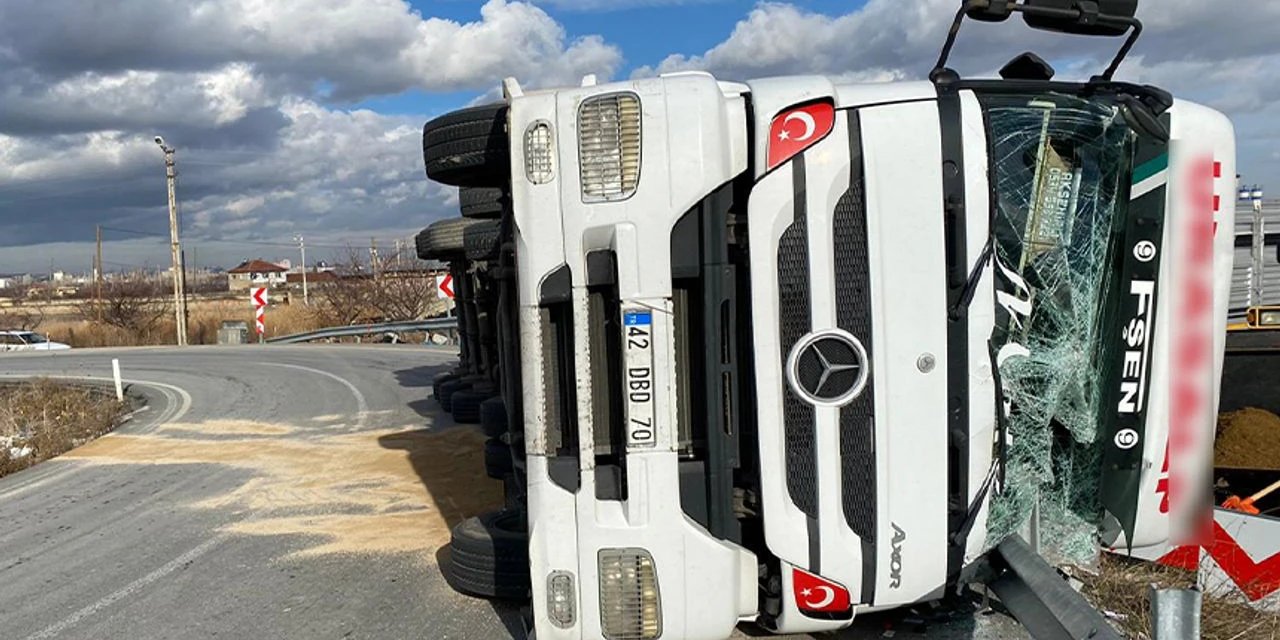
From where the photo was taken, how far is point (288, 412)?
11914 millimetres

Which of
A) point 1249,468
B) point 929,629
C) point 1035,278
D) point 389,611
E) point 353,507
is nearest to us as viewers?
point 1035,278

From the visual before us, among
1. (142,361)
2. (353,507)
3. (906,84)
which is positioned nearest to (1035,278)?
(906,84)

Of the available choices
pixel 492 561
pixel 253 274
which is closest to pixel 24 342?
pixel 492 561

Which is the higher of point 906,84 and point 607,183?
point 906,84

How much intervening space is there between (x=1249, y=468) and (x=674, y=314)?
3.79 m

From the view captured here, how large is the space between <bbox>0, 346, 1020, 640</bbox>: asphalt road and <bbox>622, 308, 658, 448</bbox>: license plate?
1383 millimetres

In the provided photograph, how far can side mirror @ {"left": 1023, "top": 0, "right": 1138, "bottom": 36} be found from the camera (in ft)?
11.6

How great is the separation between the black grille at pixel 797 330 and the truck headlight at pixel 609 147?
566mm

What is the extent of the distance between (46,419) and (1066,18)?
12961mm

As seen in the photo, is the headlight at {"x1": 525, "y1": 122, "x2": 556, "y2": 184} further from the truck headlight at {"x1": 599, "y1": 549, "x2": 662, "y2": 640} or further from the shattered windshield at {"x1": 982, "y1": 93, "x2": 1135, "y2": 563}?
the shattered windshield at {"x1": 982, "y1": 93, "x2": 1135, "y2": 563}

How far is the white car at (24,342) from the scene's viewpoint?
1184 inches

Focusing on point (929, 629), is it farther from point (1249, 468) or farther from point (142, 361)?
point (142, 361)

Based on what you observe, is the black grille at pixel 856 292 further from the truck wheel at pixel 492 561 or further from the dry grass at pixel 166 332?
the dry grass at pixel 166 332

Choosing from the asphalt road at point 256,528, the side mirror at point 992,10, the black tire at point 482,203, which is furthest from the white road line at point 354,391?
the side mirror at point 992,10
